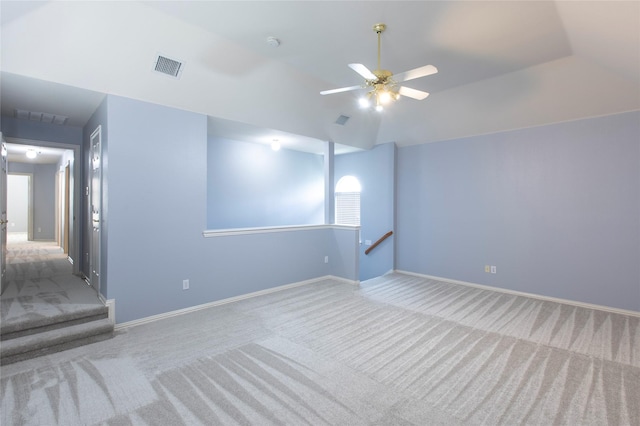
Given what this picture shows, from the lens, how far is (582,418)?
80.5 inches

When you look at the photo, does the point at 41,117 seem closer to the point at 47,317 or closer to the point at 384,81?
the point at 47,317

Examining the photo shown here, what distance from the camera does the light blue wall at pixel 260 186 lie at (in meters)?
5.68

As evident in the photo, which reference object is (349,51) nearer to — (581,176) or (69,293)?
(581,176)

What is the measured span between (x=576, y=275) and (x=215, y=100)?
579cm

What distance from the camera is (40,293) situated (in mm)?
3824

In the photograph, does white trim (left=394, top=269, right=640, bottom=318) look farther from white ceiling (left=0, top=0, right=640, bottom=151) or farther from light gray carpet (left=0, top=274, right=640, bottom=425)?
white ceiling (left=0, top=0, right=640, bottom=151)

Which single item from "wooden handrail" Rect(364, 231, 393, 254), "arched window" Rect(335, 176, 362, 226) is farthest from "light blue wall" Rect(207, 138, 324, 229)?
"wooden handrail" Rect(364, 231, 393, 254)

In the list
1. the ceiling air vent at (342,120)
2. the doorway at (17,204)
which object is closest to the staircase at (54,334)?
the ceiling air vent at (342,120)

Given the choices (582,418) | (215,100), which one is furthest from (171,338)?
(582,418)

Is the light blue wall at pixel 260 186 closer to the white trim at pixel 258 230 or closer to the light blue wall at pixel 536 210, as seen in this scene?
the white trim at pixel 258 230

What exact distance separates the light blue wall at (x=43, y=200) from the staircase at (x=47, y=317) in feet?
20.3

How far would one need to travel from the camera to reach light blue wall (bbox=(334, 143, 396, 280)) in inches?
253

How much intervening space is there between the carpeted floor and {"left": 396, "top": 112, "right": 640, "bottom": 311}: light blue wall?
555 centimetres

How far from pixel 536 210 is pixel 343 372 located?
4.21 m
